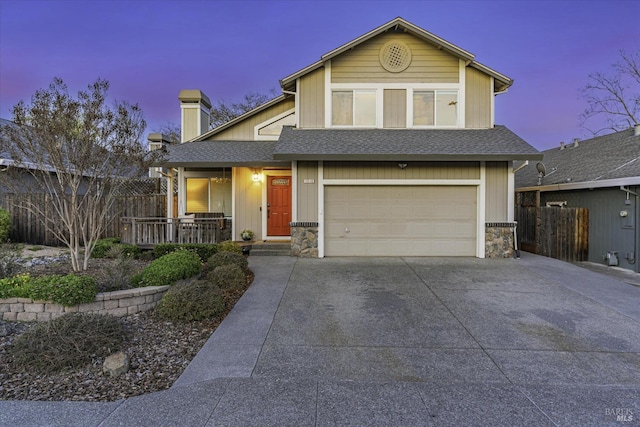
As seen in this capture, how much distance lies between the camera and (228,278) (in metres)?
6.53

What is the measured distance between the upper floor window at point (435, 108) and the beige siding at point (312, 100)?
284 centimetres

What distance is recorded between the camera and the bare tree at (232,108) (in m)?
26.4

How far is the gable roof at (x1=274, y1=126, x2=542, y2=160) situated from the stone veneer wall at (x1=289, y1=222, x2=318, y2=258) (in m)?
1.97

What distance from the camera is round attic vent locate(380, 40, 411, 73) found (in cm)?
1007

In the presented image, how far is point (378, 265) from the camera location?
8.67m

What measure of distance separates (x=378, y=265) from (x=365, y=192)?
2.31 meters

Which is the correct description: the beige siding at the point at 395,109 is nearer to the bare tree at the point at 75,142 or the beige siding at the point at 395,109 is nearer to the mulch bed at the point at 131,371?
the bare tree at the point at 75,142

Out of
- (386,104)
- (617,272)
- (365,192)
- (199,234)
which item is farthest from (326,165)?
(617,272)

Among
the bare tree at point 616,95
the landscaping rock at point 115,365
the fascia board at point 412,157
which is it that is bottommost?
the landscaping rock at point 115,365

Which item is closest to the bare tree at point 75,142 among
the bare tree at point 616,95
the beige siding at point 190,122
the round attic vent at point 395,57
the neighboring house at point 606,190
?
the beige siding at point 190,122

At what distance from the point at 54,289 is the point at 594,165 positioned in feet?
51.0

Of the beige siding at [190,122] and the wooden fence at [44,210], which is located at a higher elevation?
the beige siding at [190,122]

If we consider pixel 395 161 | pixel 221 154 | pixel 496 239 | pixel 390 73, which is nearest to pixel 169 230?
pixel 221 154

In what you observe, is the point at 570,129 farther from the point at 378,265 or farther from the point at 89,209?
the point at 89,209
